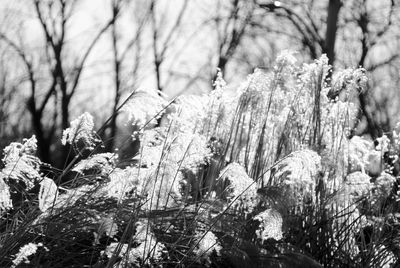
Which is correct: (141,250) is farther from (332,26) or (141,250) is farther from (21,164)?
(332,26)

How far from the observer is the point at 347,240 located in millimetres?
3270

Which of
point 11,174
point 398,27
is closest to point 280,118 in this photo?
point 11,174

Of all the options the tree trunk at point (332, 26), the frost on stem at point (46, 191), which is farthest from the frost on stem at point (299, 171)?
the tree trunk at point (332, 26)

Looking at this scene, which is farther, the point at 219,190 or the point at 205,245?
the point at 219,190

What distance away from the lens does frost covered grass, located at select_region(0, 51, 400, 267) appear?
8.50ft

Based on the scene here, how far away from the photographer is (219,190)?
332cm

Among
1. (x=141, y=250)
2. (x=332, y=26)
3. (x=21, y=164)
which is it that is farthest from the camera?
(x=332, y=26)

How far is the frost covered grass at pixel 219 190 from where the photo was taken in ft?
8.50

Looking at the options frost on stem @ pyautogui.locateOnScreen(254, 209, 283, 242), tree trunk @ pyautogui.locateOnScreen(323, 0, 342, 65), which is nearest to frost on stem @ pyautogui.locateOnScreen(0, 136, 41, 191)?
frost on stem @ pyautogui.locateOnScreen(254, 209, 283, 242)

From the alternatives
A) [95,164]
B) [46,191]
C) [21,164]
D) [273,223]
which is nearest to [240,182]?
[273,223]

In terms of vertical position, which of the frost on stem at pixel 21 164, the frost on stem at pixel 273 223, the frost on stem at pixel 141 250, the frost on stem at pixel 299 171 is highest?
the frost on stem at pixel 299 171

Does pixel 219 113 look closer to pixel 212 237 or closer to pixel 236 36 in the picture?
pixel 212 237

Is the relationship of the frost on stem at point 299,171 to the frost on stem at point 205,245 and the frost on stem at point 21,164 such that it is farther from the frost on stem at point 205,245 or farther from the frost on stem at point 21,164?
the frost on stem at point 21,164

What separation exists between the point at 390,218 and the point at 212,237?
128cm
